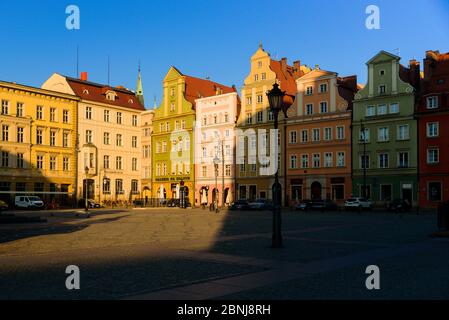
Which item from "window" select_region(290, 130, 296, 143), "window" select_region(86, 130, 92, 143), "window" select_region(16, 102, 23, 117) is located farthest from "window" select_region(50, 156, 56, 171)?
"window" select_region(290, 130, 296, 143)

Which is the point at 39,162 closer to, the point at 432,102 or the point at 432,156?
the point at 432,156

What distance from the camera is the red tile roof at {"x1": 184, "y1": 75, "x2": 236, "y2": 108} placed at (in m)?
80.2

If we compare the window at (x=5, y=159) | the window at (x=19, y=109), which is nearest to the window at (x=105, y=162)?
the window at (x=19, y=109)

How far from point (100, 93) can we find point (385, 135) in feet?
134

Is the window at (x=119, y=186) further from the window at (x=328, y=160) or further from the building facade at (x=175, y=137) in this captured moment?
the window at (x=328, y=160)

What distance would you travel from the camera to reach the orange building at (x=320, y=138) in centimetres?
6294

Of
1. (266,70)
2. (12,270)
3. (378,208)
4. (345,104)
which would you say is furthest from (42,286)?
(266,70)

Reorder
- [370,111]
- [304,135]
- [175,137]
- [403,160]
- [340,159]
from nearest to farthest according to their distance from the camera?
[403,160]
[370,111]
[340,159]
[304,135]
[175,137]

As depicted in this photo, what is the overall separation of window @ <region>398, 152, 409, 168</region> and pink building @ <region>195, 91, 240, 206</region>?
2342 cm

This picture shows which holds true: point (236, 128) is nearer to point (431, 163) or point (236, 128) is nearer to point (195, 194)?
point (195, 194)

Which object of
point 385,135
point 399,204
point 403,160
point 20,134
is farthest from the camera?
point 20,134

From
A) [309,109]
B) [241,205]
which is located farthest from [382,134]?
[241,205]

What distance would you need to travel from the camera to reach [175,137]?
262ft

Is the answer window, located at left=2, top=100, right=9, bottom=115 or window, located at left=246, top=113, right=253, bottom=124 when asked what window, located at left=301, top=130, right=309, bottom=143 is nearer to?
window, located at left=246, top=113, right=253, bottom=124
